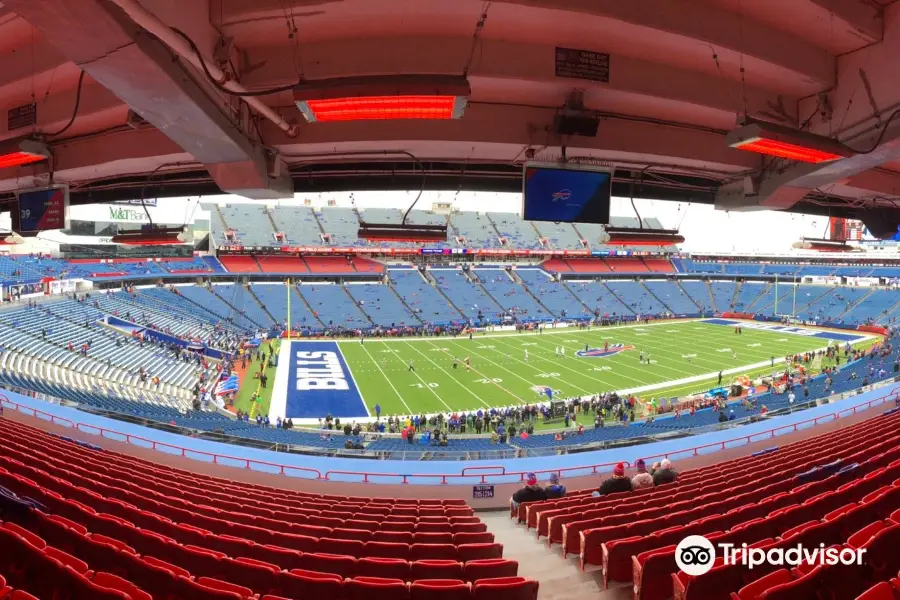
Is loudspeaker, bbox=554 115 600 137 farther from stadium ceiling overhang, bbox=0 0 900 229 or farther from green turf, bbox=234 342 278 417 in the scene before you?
green turf, bbox=234 342 278 417

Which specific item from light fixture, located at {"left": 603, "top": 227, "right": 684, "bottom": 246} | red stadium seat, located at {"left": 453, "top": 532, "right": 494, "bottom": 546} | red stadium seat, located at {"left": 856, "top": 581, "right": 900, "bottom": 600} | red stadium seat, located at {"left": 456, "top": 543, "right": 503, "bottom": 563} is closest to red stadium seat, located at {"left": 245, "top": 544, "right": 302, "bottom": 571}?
red stadium seat, located at {"left": 456, "top": 543, "right": 503, "bottom": 563}

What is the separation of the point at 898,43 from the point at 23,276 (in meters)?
46.3

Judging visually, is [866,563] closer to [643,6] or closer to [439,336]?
[643,6]

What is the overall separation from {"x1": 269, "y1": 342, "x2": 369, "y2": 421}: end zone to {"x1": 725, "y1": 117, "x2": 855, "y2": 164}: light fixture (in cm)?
1935

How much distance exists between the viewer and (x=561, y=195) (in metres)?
6.03

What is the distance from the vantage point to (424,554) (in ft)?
14.4

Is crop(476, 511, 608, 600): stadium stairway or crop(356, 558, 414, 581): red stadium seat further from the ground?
crop(356, 558, 414, 581): red stadium seat

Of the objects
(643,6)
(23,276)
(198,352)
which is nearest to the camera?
(643,6)

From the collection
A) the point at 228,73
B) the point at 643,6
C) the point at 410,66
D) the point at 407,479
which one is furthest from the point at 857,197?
the point at 228,73

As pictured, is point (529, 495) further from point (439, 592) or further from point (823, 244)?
point (823, 244)

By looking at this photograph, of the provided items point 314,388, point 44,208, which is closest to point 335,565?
point 44,208

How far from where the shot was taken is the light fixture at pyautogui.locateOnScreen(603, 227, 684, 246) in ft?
24.7

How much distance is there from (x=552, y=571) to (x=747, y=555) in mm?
2088

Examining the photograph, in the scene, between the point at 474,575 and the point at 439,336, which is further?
the point at 439,336
